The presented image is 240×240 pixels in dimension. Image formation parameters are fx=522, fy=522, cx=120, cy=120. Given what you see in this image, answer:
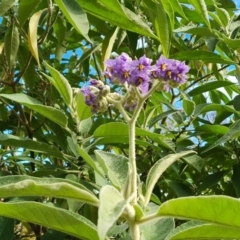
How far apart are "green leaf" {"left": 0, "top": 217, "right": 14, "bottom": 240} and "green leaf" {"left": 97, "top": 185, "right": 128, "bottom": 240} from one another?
44 centimetres

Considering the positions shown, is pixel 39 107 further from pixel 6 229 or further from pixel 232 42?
pixel 232 42

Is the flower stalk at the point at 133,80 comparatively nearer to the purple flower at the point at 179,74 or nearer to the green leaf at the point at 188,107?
the purple flower at the point at 179,74

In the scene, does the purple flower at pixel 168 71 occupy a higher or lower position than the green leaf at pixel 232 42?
higher

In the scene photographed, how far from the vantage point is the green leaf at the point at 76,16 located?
1079 millimetres

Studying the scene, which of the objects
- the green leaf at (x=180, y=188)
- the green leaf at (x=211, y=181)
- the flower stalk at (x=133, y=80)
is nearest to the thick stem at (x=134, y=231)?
the flower stalk at (x=133, y=80)

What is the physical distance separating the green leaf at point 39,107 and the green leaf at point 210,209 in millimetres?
533

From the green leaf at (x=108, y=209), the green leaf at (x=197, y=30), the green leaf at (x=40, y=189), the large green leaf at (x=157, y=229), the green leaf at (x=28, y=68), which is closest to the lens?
the green leaf at (x=108, y=209)

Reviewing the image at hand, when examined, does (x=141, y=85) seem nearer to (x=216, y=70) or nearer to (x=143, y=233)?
(x=143, y=233)

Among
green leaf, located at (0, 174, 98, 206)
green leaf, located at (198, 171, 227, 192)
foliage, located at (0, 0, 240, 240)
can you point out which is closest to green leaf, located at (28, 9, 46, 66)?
foliage, located at (0, 0, 240, 240)

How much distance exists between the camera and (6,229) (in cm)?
104

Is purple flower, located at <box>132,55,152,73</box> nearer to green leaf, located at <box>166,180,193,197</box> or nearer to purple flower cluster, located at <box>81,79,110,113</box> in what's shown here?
purple flower cluster, located at <box>81,79,110,113</box>

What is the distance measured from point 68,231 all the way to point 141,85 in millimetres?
361

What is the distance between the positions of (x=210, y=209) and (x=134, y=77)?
390 mm

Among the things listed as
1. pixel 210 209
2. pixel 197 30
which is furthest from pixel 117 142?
pixel 210 209
